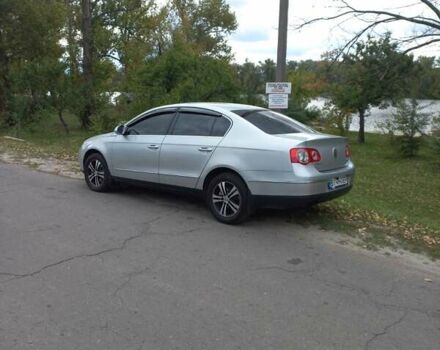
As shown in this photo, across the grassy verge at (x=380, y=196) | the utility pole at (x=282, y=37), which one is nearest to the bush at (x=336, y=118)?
the grassy verge at (x=380, y=196)

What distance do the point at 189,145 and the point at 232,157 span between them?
2.56 feet

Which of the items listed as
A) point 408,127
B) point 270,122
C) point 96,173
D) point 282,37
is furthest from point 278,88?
point 408,127

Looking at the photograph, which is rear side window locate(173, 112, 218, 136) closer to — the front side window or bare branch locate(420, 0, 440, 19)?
the front side window

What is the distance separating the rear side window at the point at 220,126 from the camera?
627 cm

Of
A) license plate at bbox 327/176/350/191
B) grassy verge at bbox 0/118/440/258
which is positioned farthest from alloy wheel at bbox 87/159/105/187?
license plate at bbox 327/176/350/191

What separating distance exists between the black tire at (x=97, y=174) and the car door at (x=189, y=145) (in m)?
1.26

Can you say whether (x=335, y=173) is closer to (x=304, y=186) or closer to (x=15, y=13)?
(x=304, y=186)

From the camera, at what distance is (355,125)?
21547 mm

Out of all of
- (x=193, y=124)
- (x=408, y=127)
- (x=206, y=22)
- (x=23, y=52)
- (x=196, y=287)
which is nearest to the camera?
(x=196, y=287)

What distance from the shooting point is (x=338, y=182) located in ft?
19.9

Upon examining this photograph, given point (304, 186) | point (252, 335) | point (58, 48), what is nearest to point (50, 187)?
point (304, 186)

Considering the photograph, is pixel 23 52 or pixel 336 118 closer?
pixel 23 52

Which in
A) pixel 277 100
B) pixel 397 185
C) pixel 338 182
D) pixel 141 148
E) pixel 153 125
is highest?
pixel 277 100

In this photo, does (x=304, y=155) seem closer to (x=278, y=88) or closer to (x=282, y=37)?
(x=278, y=88)
